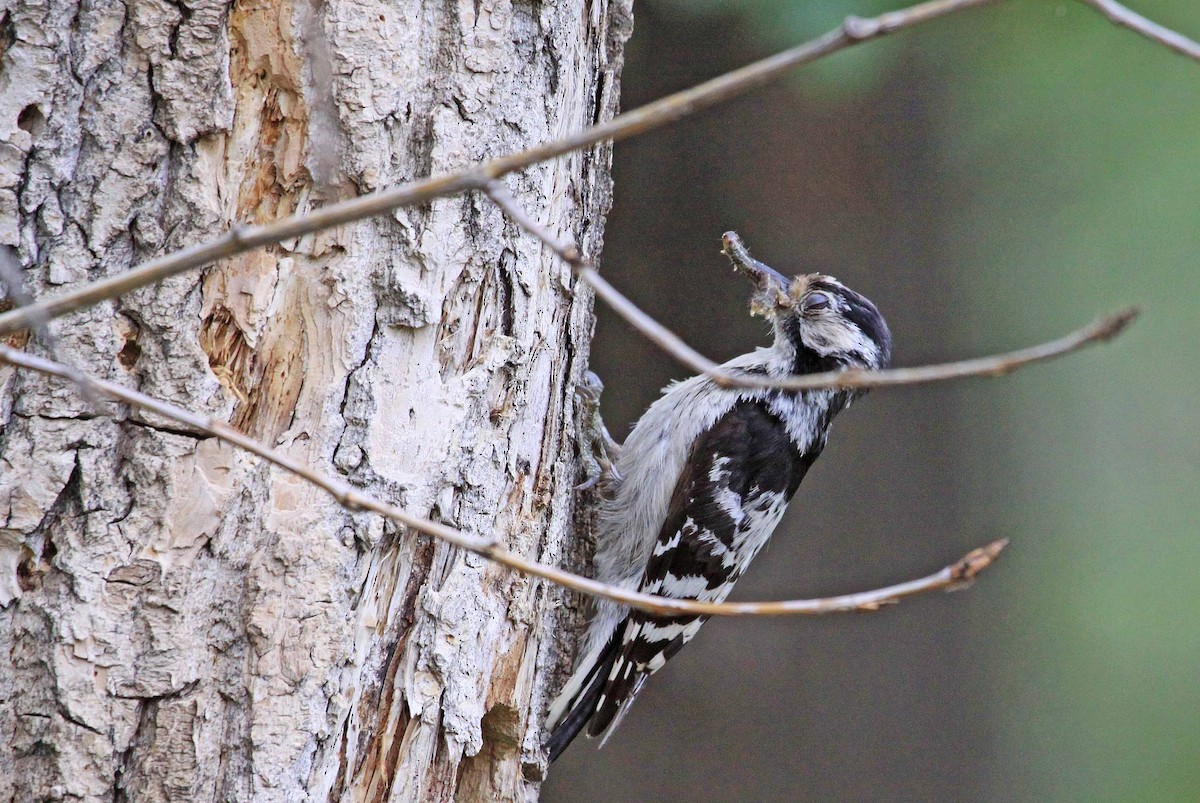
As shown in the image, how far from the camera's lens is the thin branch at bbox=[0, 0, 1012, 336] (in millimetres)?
1039

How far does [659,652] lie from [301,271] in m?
1.88

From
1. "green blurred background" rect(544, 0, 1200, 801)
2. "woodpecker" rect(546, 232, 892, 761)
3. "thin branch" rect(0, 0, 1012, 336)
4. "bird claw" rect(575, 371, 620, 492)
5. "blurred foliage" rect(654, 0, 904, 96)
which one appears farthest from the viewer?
"green blurred background" rect(544, 0, 1200, 801)

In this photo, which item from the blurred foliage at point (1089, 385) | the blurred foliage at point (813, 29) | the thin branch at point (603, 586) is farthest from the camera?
the blurred foliage at point (1089, 385)

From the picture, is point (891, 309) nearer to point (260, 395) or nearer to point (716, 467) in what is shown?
point (716, 467)

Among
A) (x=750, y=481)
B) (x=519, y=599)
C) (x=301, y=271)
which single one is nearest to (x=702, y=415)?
(x=750, y=481)

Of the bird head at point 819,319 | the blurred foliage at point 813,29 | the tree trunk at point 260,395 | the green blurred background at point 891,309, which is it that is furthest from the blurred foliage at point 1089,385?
the tree trunk at point 260,395

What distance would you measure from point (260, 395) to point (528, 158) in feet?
3.46

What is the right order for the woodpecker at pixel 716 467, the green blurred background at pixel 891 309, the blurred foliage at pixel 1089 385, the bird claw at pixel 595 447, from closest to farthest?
the bird claw at pixel 595 447, the woodpecker at pixel 716 467, the green blurred background at pixel 891 309, the blurred foliage at pixel 1089 385

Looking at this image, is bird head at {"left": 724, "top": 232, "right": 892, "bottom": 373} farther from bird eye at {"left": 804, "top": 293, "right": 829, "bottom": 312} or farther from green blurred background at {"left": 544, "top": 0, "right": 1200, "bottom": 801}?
green blurred background at {"left": 544, "top": 0, "right": 1200, "bottom": 801}

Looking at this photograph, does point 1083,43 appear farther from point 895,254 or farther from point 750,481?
point 750,481

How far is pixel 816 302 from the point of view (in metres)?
3.75

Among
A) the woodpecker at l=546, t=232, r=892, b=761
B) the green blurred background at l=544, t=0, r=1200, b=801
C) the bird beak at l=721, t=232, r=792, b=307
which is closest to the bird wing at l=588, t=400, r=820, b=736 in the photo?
the woodpecker at l=546, t=232, r=892, b=761

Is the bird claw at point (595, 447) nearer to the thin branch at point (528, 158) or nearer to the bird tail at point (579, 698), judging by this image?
the bird tail at point (579, 698)

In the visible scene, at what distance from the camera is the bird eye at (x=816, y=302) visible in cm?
374
